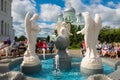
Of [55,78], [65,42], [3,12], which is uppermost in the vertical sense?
[3,12]

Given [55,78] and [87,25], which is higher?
[87,25]

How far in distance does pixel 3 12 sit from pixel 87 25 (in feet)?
110

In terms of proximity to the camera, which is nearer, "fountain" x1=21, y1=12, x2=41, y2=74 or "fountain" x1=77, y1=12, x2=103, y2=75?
"fountain" x1=77, y1=12, x2=103, y2=75

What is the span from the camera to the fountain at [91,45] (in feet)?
34.7

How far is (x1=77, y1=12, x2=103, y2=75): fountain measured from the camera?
34.7ft

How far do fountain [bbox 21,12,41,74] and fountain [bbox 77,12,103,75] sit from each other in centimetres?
195

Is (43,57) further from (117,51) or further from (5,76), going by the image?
(5,76)

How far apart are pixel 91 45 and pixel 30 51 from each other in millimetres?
2502

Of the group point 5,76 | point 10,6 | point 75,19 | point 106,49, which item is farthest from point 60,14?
point 5,76

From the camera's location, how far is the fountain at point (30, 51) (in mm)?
11078

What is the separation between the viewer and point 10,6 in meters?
47.8

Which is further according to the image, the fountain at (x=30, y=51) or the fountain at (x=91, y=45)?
the fountain at (x=30, y=51)

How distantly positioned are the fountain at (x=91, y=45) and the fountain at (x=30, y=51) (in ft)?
6.39

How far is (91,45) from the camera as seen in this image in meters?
10.9
